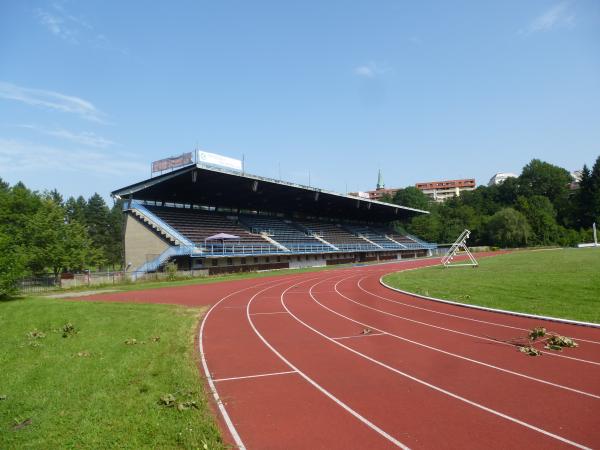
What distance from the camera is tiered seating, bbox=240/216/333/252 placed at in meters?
47.7

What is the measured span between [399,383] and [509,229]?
260ft

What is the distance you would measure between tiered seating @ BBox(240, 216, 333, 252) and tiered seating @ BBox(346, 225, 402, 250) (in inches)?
592

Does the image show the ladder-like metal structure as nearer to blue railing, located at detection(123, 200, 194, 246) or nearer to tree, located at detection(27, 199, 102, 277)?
blue railing, located at detection(123, 200, 194, 246)

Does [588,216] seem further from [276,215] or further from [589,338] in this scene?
[589,338]

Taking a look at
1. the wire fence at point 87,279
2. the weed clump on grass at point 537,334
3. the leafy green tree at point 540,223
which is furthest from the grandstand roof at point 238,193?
the leafy green tree at point 540,223

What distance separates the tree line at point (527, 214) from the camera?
256ft

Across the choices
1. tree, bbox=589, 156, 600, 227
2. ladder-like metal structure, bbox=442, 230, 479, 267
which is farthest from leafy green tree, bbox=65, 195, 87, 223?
tree, bbox=589, 156, 600, 227

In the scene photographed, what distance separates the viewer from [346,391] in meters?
6.89

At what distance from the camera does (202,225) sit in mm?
41781

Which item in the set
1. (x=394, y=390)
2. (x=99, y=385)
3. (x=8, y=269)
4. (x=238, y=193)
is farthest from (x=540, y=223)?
(x=99, y=385)

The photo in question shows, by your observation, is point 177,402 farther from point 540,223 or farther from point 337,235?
point 540,223

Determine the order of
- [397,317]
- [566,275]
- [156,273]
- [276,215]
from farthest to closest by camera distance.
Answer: [276,215]
[156,273]
[566,275]
[397,317]

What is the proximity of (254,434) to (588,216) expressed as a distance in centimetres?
9782

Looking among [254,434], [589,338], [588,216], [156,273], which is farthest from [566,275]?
[588,216]
